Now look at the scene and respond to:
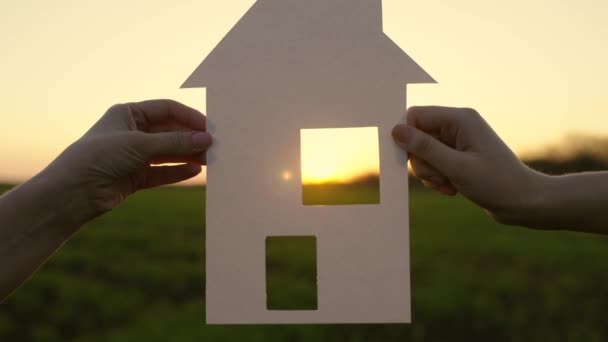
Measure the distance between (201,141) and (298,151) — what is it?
432 mm

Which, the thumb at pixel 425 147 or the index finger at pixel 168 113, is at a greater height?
the index finger at pixel 168 113

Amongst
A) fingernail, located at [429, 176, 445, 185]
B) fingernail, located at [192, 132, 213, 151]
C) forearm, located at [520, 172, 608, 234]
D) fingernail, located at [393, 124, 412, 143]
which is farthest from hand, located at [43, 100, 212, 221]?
forearm, located at [520, 172, 608, 234]

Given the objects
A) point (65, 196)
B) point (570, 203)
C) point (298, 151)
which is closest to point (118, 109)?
point (65, 196)

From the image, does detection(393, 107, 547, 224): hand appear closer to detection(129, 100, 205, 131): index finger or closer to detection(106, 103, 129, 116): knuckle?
detection(129, 100, 205, 131): index finger

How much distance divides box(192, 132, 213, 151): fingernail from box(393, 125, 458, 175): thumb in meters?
0.82

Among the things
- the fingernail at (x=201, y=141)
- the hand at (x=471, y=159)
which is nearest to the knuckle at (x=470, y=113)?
the hand at (x=471, y=159)

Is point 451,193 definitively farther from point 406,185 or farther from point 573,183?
point 573,183

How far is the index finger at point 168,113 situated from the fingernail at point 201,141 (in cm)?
42

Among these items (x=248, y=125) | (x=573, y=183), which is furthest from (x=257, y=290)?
(x=573, y=183)

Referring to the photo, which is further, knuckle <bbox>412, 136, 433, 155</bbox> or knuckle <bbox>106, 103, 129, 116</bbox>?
knuckle <bbox>106, 103, 129, 116</bbox>

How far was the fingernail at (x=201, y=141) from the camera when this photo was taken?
251 centimetres

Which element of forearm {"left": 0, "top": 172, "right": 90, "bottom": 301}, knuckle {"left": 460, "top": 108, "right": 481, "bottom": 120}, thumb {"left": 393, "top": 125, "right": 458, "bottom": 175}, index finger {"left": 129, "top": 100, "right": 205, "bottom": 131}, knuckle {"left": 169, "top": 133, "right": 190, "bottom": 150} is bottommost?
forearm {"left": 0, "top": 172, "right": 90, "bottom": 301}

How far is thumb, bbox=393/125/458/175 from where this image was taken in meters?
2.42

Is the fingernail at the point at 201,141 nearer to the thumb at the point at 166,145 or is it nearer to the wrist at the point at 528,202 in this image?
the thumb at the point at 166,145
